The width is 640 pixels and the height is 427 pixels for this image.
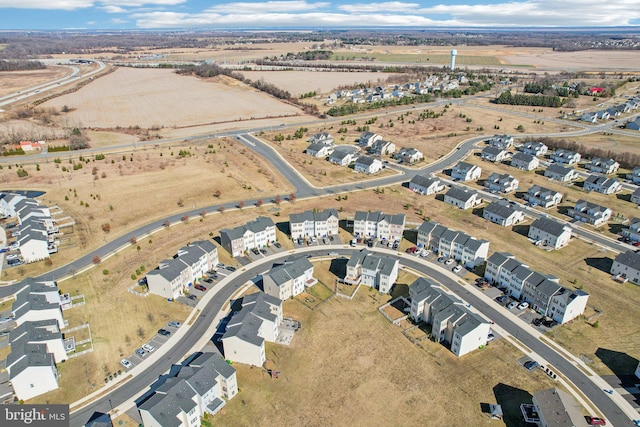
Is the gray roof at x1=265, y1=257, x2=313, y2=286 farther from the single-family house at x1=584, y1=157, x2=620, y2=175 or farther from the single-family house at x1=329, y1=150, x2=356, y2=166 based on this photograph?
the single-family house at x1=584, y1=157, x2=620, y2=175

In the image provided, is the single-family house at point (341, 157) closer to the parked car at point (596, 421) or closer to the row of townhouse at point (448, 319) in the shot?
the row of townhouse at point (448, 319)

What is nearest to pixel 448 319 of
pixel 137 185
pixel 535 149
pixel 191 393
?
pixel 191 393

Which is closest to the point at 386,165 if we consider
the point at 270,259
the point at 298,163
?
the point at 298,163

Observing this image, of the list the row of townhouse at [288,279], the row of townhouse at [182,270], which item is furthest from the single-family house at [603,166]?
the row of townhouse at [182,270]

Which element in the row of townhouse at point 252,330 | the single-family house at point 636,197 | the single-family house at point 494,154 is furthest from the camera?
the single-family house at point 494,154

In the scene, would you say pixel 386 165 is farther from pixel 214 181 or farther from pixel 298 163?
pixel 214 181

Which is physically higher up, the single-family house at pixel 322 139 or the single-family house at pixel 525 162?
the single-family house at pixel 322 139
